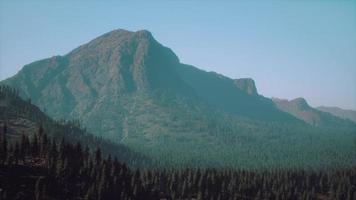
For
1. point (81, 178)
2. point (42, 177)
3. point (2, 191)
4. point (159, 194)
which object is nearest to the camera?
point (2, 191)

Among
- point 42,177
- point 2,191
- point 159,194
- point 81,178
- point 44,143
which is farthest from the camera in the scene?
point 159,194

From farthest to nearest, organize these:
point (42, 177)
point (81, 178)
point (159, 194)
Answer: point (159, 194)
point (81, 178)
point (42, 177)

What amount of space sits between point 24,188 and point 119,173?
48.7 meters

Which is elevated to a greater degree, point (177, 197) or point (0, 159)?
point (0, 159)

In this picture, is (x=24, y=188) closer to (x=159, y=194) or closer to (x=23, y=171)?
(x=23, y=171)

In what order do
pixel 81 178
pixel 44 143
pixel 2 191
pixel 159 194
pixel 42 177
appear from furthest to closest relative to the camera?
pixel 159 194 < pixel 44 143 < pixel 81 178 < pixel 42 177 < pixel 2 191

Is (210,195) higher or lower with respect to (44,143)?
lower

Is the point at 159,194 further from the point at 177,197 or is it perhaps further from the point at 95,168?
the point at 95,168

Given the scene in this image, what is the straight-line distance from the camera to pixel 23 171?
14925cm

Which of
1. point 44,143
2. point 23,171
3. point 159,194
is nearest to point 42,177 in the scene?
point 23,171

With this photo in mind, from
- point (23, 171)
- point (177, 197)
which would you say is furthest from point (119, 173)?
point (23, 171)

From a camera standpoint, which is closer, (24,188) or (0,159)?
(24,188)

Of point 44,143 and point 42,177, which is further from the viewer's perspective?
point 44,143

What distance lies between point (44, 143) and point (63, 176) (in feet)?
93.1
